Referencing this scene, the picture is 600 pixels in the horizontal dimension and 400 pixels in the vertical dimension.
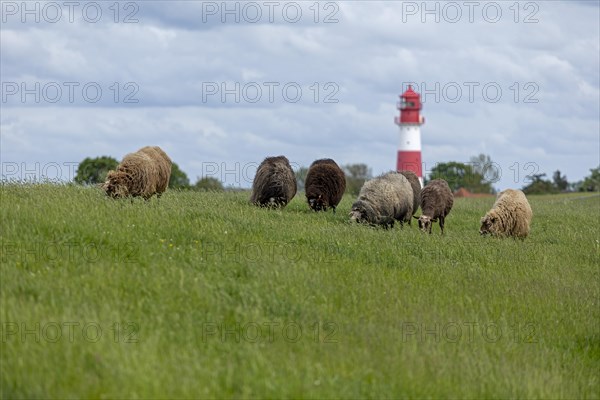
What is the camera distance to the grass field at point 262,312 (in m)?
8.64

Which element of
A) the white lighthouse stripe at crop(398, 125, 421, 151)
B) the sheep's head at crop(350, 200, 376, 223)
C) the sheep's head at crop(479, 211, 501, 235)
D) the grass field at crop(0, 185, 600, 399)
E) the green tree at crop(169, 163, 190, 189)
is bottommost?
the grass field at crop(0, 185, 600, 399)

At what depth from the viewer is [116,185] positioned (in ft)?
64.2

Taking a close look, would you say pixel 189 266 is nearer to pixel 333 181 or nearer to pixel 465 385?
pixel 465 385

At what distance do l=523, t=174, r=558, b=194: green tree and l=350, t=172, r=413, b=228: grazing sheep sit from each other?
75.2 metres

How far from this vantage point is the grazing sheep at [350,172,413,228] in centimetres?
2198

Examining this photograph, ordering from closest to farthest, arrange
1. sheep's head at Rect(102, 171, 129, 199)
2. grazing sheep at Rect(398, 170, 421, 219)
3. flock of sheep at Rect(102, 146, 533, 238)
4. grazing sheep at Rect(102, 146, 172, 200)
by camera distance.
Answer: sheep's head at Rect(102, 171, 129, 199), grazing sheep at Rect(102, 146, 172, 200), flock of sheep at Rect(102, 146, 533, 238), grazing sheep at Rect(398, 170, 421, 219)

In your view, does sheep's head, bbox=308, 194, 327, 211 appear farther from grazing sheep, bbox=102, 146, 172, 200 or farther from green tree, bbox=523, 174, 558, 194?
green tree, bbox=523, 174, 558, 194

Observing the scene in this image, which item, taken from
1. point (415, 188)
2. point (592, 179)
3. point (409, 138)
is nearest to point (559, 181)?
point (592, 179)

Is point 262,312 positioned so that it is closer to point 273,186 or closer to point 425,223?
point 425,223

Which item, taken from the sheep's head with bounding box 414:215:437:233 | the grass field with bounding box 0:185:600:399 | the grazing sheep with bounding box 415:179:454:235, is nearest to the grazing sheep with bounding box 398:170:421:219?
the grazing sheep with bounding box 415:179:454:235

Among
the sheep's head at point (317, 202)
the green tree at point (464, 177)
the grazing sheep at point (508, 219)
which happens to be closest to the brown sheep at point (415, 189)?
the grazing sheep at point (508, 219)

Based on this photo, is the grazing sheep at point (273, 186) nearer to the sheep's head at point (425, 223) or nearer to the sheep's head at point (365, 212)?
the sheep's head at point (365, 212)

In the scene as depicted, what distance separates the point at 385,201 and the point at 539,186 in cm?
7953

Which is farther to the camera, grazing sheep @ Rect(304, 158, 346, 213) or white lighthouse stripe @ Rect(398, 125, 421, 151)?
white lighthouse stripe @ Rect(398, 125, 421, 151)
